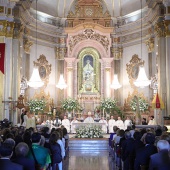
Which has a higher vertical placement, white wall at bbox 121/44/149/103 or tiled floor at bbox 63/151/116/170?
white wall at bbox 121/44/149/103

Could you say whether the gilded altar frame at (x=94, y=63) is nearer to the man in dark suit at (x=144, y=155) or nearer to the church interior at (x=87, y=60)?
the church interior at (x=87, y=60)

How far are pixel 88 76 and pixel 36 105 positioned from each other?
204 inches

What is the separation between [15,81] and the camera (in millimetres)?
19188

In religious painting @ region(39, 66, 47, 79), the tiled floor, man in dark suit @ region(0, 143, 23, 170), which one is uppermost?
religious painting @ region(39, 66, 47, 79)

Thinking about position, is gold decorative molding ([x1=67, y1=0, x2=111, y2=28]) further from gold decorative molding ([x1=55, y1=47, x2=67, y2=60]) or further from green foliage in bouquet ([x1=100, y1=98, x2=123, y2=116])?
green foliage in bouquet ([x1=100, y1=98, x2=123, y2=116])

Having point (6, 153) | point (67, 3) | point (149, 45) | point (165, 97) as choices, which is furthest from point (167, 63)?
point (6, 153)

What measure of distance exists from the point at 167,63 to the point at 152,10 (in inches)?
165

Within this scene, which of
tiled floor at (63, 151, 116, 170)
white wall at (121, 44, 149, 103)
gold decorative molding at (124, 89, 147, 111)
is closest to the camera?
tiled floor at (63, 151, 116, 170)

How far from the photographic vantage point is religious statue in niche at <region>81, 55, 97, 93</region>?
2461 cm

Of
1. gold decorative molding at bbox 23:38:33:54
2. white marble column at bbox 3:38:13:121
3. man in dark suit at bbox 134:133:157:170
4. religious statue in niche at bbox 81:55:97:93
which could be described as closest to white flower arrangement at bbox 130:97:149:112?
religious statue in niche at bbox 81:55:97:93

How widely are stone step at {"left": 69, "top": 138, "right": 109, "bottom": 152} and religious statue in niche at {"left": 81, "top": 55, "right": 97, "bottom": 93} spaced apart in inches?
350

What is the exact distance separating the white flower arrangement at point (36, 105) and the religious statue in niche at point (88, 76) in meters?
3.95

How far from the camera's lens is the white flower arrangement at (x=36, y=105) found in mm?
21547

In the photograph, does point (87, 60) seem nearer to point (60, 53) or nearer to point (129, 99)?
point (60, 53)
